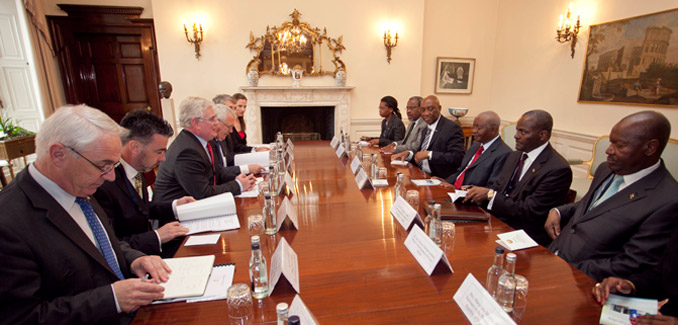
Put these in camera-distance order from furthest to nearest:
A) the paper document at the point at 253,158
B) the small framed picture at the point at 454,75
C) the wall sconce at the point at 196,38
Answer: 1. the small framed picture at the point at 454,75
2. the wall sconce at the point at 196,38
3. the paper document at the point at 253,158

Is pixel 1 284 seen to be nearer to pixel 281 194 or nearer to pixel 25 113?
pixel 281 194

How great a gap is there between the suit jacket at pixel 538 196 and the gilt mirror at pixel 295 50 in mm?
4072

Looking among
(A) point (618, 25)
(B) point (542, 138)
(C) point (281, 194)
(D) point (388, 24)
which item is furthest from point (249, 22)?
(A) point (618, 25)

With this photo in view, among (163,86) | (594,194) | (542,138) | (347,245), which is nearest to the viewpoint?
(347,245)

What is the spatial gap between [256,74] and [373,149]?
2.54 metres

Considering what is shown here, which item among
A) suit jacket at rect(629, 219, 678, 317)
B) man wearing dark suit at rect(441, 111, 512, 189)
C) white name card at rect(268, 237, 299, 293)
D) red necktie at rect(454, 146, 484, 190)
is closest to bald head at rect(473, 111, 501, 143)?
man wearing dark suit at rect(441, 111, 512, 189)

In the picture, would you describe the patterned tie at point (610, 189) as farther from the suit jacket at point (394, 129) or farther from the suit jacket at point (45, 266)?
the suit jacket at point (394, 129)

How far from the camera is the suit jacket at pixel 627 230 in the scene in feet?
4.17

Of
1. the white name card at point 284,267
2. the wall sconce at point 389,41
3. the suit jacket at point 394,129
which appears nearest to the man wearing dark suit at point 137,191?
the white name card at point 284,267

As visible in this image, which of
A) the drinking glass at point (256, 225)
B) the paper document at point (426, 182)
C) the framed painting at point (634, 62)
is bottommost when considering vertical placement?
the paper document at point (426, 182)

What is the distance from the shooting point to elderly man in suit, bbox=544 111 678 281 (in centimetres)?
128

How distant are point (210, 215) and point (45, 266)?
2.65 ft

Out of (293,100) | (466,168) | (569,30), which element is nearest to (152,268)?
(466,168)

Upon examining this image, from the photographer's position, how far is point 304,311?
0.81 metres
